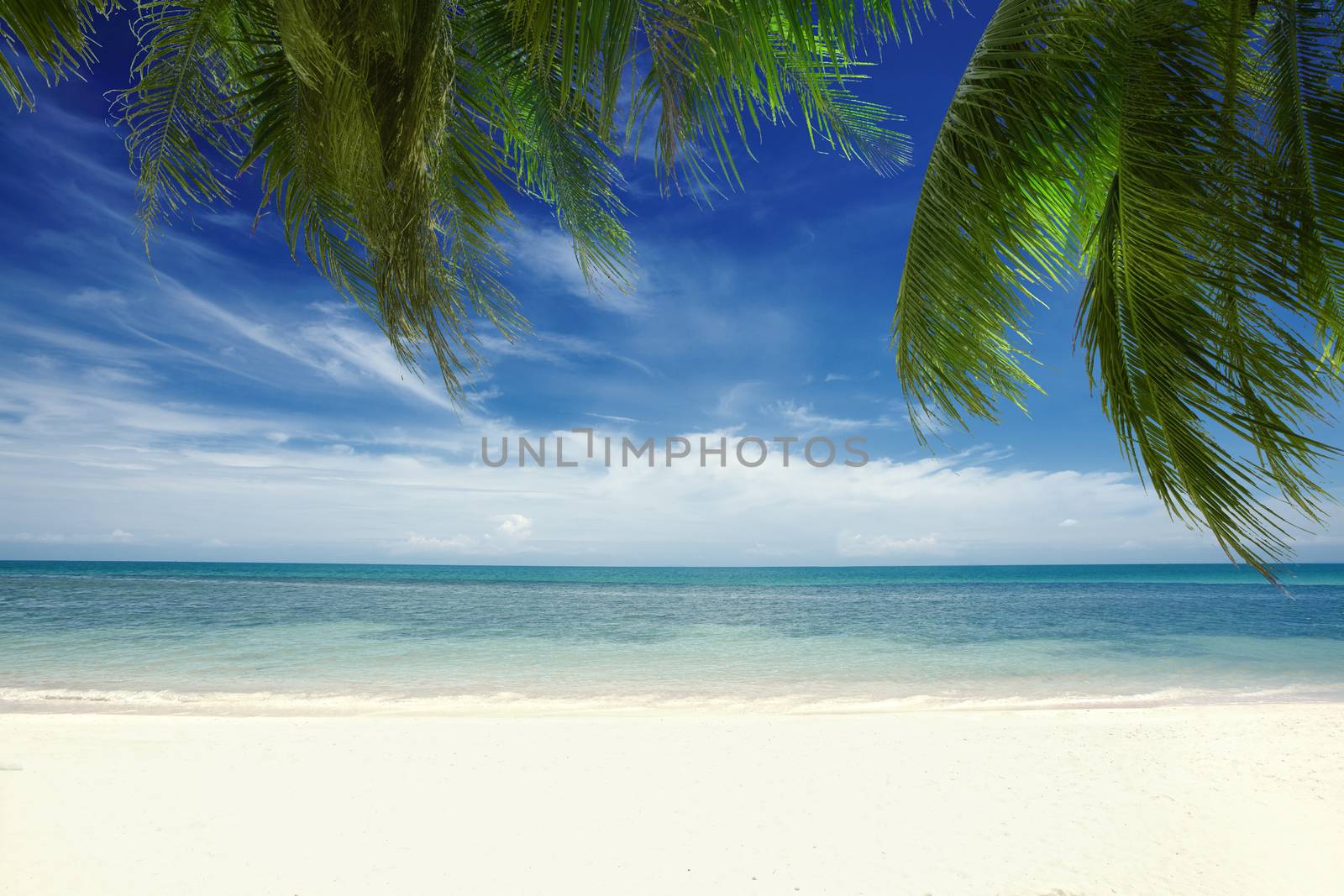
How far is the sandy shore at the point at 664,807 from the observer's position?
139 inches

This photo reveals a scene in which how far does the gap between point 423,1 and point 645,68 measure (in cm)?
83

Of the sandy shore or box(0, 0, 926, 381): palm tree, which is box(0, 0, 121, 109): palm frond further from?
the sandy shore

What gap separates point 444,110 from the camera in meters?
2.31

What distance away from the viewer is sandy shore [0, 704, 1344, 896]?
11.6 feet

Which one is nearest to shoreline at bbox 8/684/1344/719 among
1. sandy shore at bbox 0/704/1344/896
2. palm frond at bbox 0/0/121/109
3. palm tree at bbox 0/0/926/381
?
sandy shore at bbox 0/704/1344/896

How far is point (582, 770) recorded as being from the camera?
515 cm

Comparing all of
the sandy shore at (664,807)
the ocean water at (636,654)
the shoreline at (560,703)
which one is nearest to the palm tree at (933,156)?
the sandy shore at (664,807)

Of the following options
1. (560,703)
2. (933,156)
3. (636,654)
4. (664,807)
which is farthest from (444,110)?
(636,654)

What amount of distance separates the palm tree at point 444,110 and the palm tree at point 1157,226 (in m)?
0.56

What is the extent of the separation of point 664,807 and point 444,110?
4100mm

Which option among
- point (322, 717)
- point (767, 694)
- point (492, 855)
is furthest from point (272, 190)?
point (767, 694)

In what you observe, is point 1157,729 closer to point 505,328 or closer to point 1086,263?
point 1086,263

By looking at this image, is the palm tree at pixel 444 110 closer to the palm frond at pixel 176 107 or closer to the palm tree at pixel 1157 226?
the palm frond at pixel 176 107

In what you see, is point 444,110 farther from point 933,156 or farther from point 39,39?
point 933,156
